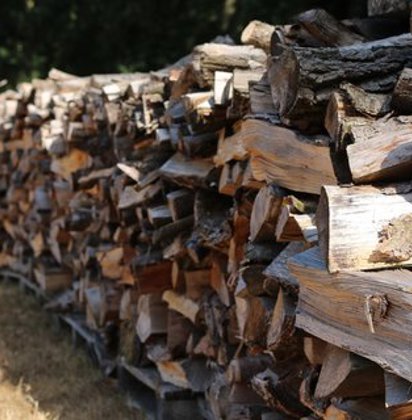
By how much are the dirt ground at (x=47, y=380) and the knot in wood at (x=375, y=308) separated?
247cm

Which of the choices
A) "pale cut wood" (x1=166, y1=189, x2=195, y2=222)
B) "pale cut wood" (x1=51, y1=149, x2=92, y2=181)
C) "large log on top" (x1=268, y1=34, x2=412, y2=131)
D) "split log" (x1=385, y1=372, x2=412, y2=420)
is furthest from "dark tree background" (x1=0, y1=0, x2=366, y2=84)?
"split log" (x1=385, y1=372, x2=412, y2=420)

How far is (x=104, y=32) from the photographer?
13.6 m

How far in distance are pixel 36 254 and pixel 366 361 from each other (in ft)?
17.0

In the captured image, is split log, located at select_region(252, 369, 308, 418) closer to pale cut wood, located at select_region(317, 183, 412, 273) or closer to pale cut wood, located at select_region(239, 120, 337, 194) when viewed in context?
pale cut wood, located at select_region(239, 120, 337, 194)

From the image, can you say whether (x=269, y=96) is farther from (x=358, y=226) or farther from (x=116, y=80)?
(x=116, y=80)

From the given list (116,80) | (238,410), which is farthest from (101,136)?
(238,410)

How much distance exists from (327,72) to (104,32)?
11.5 m

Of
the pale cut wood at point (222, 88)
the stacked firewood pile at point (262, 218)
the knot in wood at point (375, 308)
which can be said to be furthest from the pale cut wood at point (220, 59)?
the knot in wood at point (375, 308)

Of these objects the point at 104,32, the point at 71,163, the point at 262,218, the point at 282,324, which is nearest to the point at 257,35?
the point at 262,218

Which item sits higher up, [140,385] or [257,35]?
[257,35]

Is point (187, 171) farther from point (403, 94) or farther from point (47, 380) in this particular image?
point (47, 380)

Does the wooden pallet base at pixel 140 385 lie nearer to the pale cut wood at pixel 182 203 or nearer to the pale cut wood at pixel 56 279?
the pale cut wood at pixel 56 279

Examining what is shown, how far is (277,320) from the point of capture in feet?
9.08

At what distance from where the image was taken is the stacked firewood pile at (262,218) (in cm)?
218
